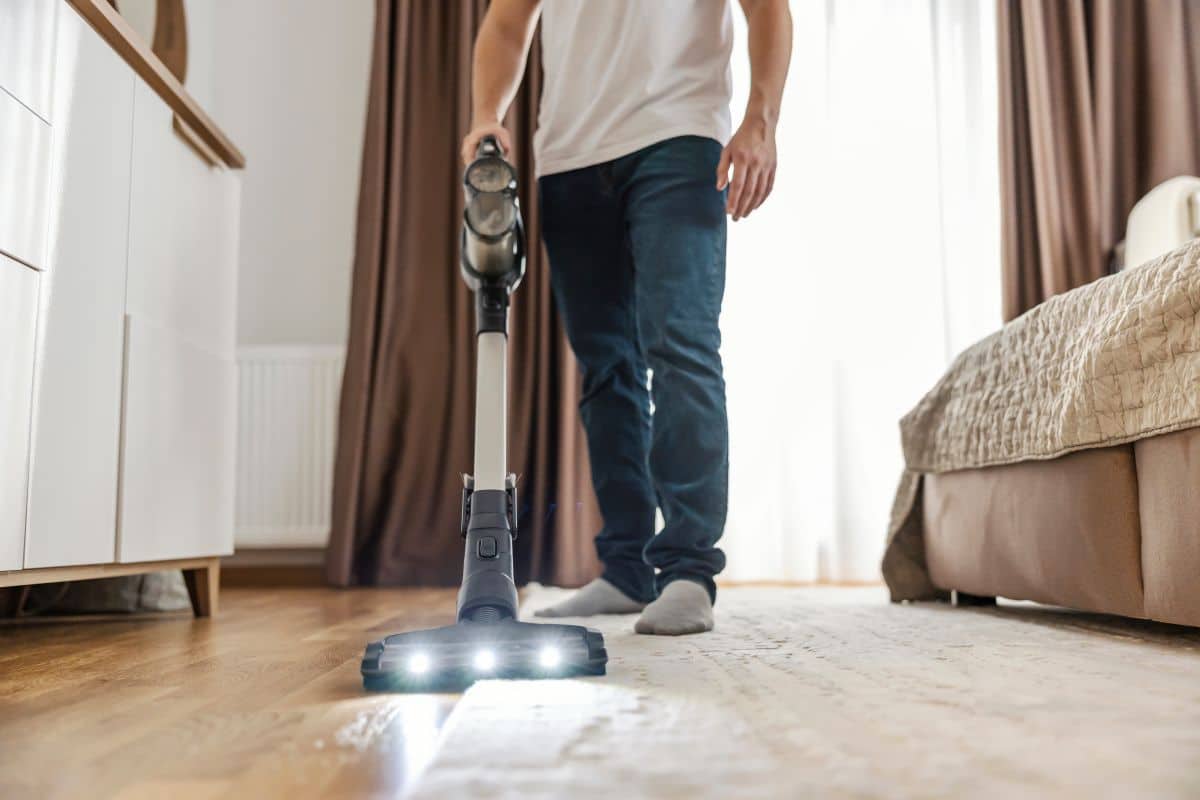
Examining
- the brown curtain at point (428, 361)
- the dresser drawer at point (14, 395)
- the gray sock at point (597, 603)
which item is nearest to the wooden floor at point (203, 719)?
the dresser drawer at point (14, 395)

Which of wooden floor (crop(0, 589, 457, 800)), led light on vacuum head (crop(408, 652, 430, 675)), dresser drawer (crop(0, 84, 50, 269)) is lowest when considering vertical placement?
wooden floor (crop(0, 589, 457, 800))

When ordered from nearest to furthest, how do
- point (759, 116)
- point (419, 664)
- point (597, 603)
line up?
point (419, 664)
point (759, 116)
point (597, 603)

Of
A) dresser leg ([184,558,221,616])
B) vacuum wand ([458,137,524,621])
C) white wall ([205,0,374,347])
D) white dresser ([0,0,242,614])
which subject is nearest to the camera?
vacuum wand ([458,137,524,621])

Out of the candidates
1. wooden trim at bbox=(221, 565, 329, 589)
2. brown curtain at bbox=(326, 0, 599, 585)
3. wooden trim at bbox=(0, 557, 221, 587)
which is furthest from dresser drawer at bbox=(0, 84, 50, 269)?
wooden trim at bbox=(221, 565, 329, 589)

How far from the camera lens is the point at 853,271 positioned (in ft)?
9.96

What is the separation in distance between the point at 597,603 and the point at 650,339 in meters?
0.44

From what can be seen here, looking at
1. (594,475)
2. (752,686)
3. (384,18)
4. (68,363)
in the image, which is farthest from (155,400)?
(384,18)

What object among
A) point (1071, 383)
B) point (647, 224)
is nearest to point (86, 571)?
point (647, 224)

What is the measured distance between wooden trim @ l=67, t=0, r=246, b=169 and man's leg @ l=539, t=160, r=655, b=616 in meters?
0.65

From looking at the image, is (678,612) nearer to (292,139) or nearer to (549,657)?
(549,657)

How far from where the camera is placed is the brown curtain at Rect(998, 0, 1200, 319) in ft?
9.74

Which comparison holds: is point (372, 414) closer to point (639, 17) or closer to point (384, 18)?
point (384, 18)

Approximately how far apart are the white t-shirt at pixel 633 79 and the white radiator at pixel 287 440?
58.8 inches

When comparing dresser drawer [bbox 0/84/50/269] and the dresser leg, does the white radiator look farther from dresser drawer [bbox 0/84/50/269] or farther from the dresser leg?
dresser drawer [bbox 0/84/50/269]
